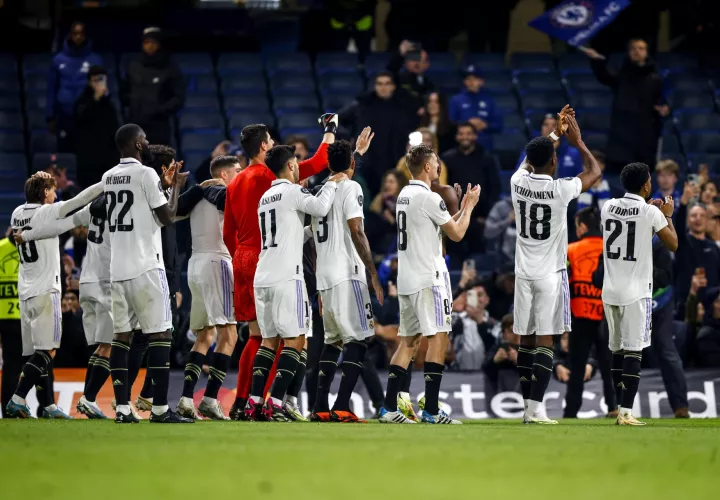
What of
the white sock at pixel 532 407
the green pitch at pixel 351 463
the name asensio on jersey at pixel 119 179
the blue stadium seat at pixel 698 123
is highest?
the blue stadium seat at pixel 698 123

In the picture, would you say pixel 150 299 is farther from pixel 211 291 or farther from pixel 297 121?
pixel 297 121

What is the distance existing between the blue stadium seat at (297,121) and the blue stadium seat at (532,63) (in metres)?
Result: 3.66

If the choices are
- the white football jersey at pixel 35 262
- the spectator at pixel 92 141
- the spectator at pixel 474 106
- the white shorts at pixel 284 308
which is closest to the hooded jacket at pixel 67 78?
the spectator at pixel 92 141

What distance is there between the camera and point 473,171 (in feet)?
54.5

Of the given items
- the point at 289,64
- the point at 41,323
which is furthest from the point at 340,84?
the point at 41,323

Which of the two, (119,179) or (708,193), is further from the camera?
(708,193)

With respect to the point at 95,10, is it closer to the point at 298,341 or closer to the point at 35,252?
the point at 35,252

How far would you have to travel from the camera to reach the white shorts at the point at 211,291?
37.6 ft

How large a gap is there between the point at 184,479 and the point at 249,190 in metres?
5.68

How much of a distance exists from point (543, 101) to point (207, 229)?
9832mm

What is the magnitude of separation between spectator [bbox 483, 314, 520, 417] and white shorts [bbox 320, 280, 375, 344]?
3.55m

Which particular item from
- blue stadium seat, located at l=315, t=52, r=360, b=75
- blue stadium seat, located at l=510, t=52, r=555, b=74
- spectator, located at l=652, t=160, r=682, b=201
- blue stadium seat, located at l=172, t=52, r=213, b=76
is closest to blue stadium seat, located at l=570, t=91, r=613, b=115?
blue stadium seat, located at l=510, t=52, r=555, b=74

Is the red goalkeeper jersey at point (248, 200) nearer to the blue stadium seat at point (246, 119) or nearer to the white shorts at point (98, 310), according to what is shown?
the white shorts at point (98, 310)

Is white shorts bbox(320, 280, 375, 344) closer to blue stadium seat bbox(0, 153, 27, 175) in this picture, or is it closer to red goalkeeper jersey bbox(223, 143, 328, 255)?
red goalkeeper jersey bbox(223, 143, 328, 255)
